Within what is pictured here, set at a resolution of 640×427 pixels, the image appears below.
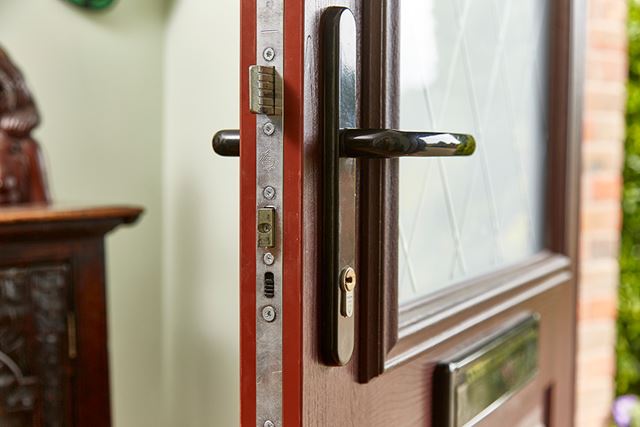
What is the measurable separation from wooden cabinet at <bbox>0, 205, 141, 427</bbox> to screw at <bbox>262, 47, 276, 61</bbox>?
621 millimetres

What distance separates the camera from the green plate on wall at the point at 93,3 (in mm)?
1396

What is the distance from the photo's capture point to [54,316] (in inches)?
44.1

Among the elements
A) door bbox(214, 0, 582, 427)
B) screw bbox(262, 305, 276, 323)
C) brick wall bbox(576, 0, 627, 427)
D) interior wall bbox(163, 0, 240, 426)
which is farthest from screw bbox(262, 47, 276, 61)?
brick wall bbox(576, 0, 627, 427)

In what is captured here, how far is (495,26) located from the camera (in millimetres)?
1024

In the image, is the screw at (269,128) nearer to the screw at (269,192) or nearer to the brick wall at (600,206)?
the screw at (269,192)

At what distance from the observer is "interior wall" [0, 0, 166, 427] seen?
1398mm

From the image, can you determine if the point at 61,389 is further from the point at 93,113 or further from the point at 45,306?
the point at 93,113

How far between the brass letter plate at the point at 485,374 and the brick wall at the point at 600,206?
34.0 inches

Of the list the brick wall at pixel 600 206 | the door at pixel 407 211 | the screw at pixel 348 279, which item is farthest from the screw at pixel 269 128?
the brick wall at pixel 600 206

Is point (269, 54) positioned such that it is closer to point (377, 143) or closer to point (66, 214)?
point (377, 143)

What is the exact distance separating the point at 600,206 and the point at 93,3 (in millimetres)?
1325

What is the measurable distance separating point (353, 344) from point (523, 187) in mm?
610

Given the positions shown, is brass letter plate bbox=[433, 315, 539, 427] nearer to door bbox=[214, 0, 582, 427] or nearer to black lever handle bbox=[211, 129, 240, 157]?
door bbox=[214, 0, 582, 427]

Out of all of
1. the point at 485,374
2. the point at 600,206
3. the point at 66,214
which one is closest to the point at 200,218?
the point at 66,214
